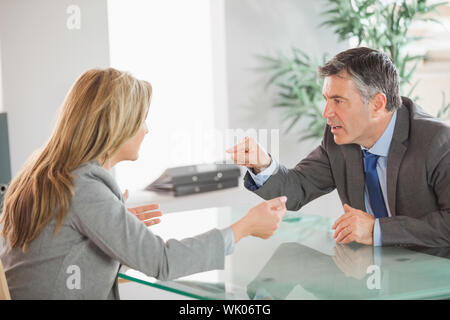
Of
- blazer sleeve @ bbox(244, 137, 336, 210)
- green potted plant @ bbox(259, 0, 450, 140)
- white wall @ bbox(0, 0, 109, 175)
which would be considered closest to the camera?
blazer sleeve @ bbox(244, 137, 336, 210)

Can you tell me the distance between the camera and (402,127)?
202cm

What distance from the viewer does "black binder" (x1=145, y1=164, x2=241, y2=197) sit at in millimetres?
3621

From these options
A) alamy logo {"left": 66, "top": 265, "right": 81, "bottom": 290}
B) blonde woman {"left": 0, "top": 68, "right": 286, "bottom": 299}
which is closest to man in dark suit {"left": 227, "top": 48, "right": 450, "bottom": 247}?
blonde woman {"left": 0, "top": 68, "right": 286, "bottom": 299}

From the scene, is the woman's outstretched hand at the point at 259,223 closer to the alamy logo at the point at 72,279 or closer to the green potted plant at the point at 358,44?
the alamy logo at the point at 72,279

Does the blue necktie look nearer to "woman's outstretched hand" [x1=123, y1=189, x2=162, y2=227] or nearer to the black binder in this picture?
"woman's outstretched hand" [x1=123, y1=189, x2=162, y2=227]

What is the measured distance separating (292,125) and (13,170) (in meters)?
1.92

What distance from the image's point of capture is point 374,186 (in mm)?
2082

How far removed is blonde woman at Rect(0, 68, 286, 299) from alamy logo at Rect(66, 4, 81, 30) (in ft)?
5.63

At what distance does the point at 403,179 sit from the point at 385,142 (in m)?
0.20

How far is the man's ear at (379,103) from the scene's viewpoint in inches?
81.0

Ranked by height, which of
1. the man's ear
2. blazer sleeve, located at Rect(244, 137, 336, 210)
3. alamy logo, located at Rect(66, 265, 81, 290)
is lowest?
alamy logo, located at Rect(66, 265, 81, 290)

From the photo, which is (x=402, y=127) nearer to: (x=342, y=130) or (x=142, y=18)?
(x=342, y=130)

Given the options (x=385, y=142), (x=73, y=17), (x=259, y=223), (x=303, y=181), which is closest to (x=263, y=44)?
(x=73, y=17)
